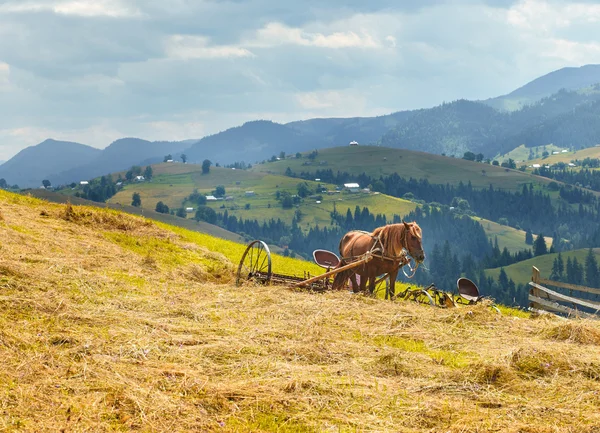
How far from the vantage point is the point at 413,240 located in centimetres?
1912

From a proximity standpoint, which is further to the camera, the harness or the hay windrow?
the harness

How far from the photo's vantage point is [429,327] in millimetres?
15219

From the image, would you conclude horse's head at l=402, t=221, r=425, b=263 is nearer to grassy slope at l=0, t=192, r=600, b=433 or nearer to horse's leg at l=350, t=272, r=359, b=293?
grassy slope at l=0, t=192, r=600, b=433

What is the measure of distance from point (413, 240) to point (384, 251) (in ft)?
3.90

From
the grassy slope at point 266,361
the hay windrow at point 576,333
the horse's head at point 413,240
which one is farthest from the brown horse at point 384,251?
the hay windrow at point 576,333

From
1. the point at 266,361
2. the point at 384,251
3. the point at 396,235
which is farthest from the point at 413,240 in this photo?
the point at 266,361

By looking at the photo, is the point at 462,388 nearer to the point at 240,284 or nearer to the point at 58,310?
the point at 58,310

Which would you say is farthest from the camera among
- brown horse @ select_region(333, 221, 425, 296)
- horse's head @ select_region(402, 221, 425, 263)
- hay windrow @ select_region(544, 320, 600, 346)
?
brown horse @ select_region(333, 221, 425, 296)

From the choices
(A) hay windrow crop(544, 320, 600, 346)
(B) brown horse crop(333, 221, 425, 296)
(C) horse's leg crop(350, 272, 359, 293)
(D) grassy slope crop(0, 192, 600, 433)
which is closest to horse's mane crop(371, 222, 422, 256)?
(B) brown horse crop(333, 221, 425, 296)

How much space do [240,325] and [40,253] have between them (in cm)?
962

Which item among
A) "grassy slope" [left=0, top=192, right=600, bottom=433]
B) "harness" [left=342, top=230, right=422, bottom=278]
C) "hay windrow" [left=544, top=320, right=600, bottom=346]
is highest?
"harness" [left=342, top=230, right=422, bottom=278]

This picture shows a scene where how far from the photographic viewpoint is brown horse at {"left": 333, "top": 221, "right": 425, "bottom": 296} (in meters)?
19.2

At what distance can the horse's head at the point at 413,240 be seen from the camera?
1890 centimetres

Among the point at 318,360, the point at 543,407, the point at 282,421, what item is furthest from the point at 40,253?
the point at 543,407
